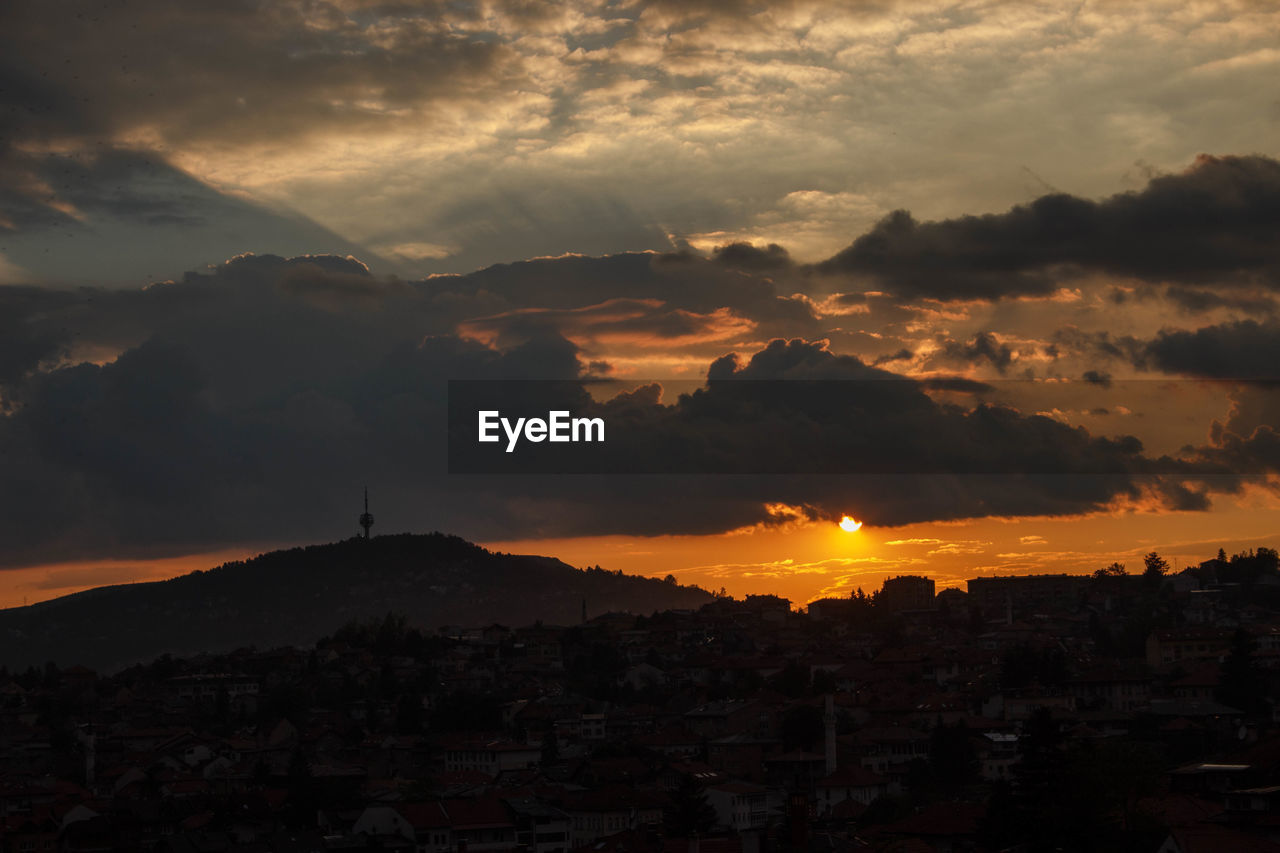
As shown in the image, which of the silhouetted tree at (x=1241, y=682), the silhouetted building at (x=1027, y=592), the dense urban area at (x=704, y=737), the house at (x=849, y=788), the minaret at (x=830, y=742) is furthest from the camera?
the silhouetted building at (x=1027, y=592)

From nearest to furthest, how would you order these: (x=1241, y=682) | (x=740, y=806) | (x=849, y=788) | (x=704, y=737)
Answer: (x=740, y=806) < (x=849, y=788) < (x=1241, y=682) < (x=704, y=737)

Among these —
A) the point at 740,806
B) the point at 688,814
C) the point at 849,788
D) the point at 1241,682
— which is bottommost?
the point at 740,806

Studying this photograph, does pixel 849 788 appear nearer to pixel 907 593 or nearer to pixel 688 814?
pixel 688 814

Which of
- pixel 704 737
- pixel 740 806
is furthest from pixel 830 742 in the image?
pixel 704 737

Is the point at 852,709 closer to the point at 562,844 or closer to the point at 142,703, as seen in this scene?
the point at 562,844

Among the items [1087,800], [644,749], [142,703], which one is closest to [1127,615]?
[644,749]

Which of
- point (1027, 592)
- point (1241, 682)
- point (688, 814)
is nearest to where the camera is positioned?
point (688, 814)

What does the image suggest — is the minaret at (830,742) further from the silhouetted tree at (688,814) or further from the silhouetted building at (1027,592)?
the silhouetted building at (1027,592)

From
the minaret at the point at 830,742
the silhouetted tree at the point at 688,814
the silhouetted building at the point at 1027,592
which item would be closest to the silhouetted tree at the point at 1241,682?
the minaret at the point at 830,742

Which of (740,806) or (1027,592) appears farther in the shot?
(1027,592)
